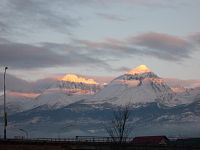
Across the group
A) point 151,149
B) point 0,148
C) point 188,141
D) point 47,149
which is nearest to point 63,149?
point 47,149

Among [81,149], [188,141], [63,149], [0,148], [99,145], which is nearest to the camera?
[0,148]

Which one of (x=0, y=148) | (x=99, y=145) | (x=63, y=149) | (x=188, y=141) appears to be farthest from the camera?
(x=188, y=141)

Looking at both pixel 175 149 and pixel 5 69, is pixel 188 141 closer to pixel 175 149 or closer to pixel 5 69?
pixel 175 149

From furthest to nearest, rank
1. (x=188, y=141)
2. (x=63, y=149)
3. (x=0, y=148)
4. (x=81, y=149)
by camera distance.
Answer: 1. (x=188, y=141)
2. (x=81, y=149)
3. (x=63, y=149)
4. (x=0, y=148)

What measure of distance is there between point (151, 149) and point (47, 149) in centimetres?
2562

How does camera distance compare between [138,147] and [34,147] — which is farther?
[138,147]

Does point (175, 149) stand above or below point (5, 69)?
below

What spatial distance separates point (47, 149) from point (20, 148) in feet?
13.7

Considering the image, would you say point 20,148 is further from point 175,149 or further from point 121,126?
point 175,149

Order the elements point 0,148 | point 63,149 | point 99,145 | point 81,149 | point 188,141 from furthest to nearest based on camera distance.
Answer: point 188,141 → point 99,145 → point 81,149 → point 63,149 → point 0,148

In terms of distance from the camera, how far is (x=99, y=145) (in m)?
111

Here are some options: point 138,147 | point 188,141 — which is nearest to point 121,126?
point 138,147

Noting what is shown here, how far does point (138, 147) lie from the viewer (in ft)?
355

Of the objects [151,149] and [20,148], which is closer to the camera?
[20,148]
